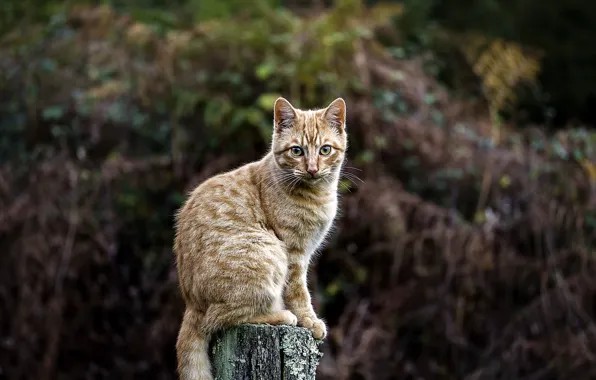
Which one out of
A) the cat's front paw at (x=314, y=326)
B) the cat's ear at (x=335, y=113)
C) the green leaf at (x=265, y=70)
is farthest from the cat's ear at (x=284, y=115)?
the green leaf at (x=265, y=70)

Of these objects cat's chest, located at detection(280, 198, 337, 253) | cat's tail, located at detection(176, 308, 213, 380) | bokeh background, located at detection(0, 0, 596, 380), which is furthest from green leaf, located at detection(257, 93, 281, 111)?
cat's tail, located at detection(176, 308, 213, 380)

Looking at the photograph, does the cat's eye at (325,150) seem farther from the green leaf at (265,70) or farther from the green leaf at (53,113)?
the green leaf at (53,113)

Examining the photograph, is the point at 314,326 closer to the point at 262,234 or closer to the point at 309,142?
the point at 262,234

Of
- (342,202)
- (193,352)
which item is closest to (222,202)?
(193,352)

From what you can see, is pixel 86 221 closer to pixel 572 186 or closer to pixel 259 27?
pixel 259 27

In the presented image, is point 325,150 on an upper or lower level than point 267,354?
upper

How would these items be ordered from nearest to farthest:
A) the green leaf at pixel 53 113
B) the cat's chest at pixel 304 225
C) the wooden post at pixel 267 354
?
the wooden post at pixel 267 354, the cat's chest at pixel 304 225, the green leaf at pixel 53 113

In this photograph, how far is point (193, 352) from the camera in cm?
368

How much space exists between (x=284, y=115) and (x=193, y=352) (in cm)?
141

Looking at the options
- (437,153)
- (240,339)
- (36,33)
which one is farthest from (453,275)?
(36,33)

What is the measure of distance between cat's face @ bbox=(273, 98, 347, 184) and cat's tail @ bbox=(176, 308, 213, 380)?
966 millimetres

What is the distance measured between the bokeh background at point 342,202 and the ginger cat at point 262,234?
2746 mm

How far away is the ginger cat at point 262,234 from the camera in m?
3.70

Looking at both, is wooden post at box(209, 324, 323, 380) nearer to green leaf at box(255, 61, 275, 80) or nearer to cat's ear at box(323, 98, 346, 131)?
cat's ear at box(323, 98, 346, 131)
